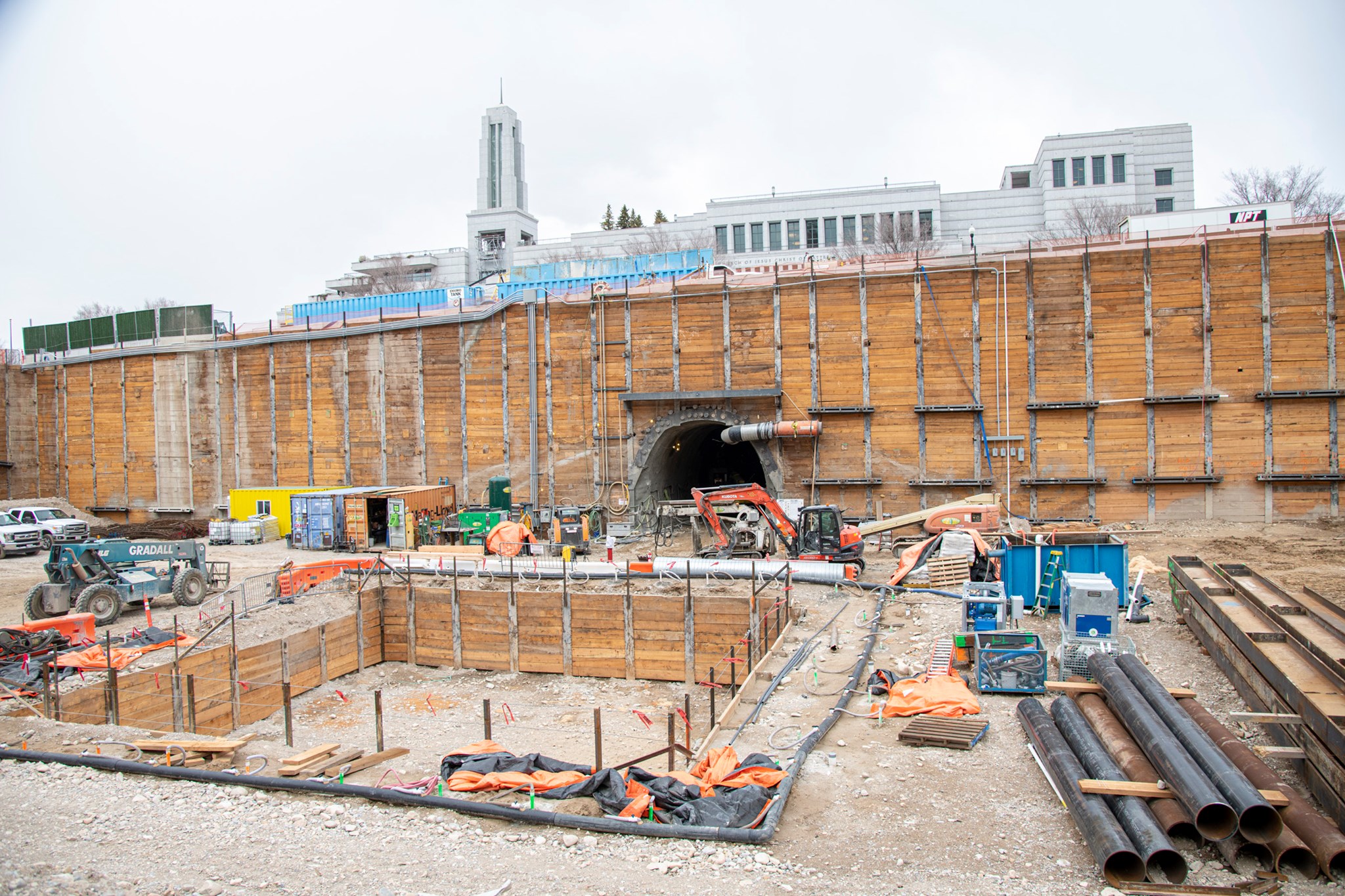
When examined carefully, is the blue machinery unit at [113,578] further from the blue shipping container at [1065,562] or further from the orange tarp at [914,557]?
the blue shipping container at [1065,562]

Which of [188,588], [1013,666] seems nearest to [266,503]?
[188,588]

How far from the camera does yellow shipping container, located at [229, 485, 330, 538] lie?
3650 cm

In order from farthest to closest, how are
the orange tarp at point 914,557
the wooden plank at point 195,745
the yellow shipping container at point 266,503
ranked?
the yellow shipping container at point 266,503, the orange tarp at point 914,557, the wooden plank at point 195,745

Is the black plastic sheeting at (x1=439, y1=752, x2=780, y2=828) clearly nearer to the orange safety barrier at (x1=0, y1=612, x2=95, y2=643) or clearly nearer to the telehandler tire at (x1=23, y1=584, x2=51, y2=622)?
the orange safety barrier at (x1=0, y1=612, x2=95, y2=643)

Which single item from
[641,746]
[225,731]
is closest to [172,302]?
[225,731]

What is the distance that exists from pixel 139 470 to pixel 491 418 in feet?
66.2

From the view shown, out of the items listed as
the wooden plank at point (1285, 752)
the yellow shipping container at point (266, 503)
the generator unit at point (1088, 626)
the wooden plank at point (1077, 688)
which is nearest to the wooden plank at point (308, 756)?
the wooden plank at point (1077, 688)

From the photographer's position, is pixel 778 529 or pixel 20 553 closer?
pixel 778 529

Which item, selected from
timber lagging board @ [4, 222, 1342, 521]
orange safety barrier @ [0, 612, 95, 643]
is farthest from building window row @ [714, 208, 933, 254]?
orange safety barrier @ [0, 612, 95, 643]

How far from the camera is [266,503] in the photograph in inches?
1437

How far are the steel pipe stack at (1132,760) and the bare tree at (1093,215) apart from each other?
50843 mm

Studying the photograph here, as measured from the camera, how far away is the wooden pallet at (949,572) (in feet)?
66.8

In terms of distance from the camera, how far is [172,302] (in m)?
97.5

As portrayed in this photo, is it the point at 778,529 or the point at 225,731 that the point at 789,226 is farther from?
the point at 225,731
